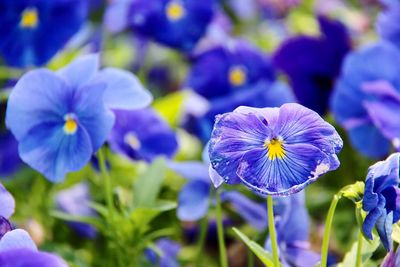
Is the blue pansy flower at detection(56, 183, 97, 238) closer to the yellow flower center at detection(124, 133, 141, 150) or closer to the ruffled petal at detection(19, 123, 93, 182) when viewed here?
the yellow flower center at detection(124, 133, 141, 150)

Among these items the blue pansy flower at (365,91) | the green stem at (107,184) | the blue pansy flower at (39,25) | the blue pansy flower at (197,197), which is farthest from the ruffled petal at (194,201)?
the blue pansy flower at (39,25)

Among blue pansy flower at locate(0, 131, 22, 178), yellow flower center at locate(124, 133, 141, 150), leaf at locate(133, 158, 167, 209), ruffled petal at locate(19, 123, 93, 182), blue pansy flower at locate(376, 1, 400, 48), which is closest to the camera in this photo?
ruffled petal at locate(19, 123, 93, 182)

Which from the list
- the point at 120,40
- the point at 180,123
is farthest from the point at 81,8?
the point at 120,40

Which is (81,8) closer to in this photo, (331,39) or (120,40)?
(331,39)

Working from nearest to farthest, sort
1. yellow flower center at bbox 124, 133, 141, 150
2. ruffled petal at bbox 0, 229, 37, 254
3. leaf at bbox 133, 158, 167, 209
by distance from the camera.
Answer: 1. ruffled petal at bbox 0, 229, 37, 254
2. leaf at bbox 133, 158, 167, 209
3. yellow flower center at bbox 124, 133, 141, 150

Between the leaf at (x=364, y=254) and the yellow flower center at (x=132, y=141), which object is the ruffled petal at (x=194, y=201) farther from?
the leaf at (x=364, y=254)

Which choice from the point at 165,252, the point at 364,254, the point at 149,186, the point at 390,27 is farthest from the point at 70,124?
the point at 390,27

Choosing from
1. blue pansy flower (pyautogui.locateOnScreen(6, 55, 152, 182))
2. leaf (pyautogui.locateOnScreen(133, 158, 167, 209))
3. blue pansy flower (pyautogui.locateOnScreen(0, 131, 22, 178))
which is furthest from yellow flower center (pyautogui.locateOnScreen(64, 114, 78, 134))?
blue pansy flower (pyautogui.locateOnScreen(0, 131, 22, 178))
